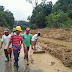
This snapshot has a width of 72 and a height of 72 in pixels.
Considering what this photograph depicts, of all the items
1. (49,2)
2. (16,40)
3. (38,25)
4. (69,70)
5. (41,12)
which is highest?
(49,2)

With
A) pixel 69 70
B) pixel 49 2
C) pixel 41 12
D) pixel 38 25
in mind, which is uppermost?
pixel 49 2

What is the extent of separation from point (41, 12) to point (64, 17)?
43.5 feet

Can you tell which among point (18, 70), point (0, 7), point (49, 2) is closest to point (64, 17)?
point (49, 2)

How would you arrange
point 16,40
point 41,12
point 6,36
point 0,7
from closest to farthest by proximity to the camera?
point 16,40 < point 6,36 < point 41,12 < point 0,7

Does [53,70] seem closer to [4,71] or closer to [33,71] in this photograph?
[33,71]

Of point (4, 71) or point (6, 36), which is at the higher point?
point (6, 36)

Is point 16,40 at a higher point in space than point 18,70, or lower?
higher

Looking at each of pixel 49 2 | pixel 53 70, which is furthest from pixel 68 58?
pixel 49 2

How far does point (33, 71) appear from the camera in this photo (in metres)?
3.64

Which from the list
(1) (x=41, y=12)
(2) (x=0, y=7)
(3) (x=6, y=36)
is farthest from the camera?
(2) (x=0, y=7)

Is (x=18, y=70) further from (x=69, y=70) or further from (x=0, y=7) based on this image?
(x=0, y=7)

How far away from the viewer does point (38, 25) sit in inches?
1334

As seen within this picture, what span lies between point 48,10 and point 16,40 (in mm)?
32277

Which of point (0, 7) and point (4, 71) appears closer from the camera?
point (4, 71)
